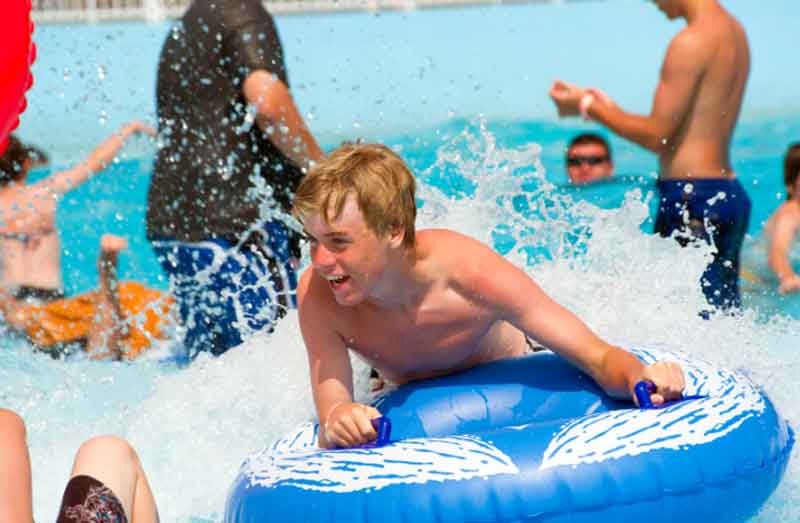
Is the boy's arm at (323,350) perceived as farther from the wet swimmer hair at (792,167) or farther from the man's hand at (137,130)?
the wet swimmer hair at (792,167)

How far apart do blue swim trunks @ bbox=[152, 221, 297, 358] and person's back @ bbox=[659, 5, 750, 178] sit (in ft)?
5.06

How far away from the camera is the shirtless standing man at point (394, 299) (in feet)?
Result: 8.97

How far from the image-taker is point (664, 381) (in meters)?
2.77

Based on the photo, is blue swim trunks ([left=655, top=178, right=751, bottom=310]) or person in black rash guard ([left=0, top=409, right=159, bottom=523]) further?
blue swim trunks ([left=655, top=178, right=751, bottom=310])

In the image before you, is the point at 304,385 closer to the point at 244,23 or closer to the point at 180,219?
the point at 180,219

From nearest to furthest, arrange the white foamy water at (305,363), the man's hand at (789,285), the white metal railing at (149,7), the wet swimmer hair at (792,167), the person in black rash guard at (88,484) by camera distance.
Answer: the person in black rash guard at (88,484) < the white foamy water at (305,363) < the man's hand at (789,285) < the wet swimmer hair at (792,167) < the white metal railing at (149,7)

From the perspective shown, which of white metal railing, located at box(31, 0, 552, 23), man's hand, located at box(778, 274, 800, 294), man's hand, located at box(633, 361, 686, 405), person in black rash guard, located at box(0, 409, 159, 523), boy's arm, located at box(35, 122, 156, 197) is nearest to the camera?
person in black rash guard, located at box(0, 409, 159, 523)

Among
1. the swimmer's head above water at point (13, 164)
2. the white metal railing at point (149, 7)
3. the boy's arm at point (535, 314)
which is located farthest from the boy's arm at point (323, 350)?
the white metal railing at point (149, 7)

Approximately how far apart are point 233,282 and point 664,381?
1.90 meters

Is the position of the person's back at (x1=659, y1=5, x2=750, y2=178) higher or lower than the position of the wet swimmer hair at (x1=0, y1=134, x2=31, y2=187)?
higher

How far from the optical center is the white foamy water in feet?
11.8

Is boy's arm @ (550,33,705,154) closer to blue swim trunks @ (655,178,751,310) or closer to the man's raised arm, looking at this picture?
blue swim trunks @ (655,178,751,310)

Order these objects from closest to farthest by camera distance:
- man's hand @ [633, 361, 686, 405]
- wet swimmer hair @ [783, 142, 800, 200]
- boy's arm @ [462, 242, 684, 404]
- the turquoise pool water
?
man's hand @ [633, 361, 686, 405] → boy's arm @ [462, 242, 684, 404] → the turquoise pool water → wet swimmer hair @ [783, 142, 800, 200]

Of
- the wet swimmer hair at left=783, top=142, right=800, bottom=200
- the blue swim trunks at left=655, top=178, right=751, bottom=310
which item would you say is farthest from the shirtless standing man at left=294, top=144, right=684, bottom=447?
the wet swimmer hair at left=783, top=142, right=800, bottom=200
